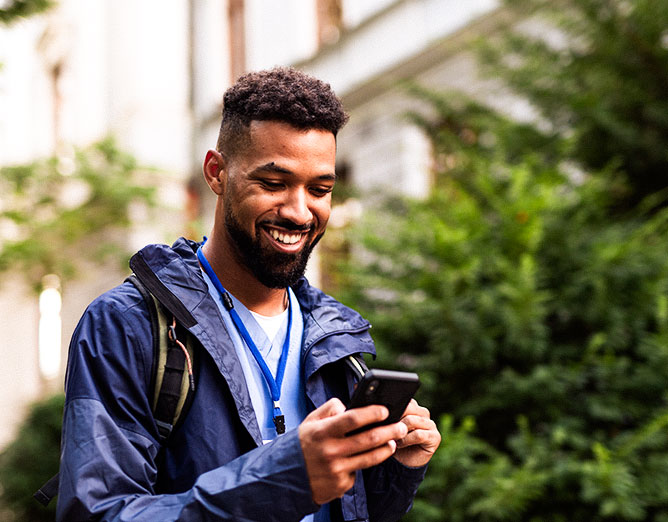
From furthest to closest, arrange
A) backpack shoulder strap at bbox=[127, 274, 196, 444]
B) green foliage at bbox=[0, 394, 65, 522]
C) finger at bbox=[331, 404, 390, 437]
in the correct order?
green foliage at bbox=[0, 394, 65, 522] < backpack shoulder strap at bbox=[127, 274, 196, 444] < finger at bbox=[331, 404, 390, 437]

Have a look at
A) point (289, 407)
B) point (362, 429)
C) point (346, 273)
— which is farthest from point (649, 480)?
point (362, 429)

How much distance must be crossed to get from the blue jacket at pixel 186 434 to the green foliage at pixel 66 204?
10.2m

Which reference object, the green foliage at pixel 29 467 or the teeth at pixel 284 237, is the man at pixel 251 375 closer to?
the teeth at pixel 284 237

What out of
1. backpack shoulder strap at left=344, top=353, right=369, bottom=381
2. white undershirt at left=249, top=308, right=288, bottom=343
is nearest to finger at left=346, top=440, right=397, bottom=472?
backpack shoulder strap at left=344, top=353, right=369, bottom=381

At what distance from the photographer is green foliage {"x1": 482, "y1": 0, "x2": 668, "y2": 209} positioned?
19.4ft

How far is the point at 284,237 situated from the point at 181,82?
1576 centimetres

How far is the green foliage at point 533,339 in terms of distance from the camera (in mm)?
4602

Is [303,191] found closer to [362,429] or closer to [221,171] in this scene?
[221,171]

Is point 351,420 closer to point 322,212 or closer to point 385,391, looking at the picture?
point 385,391

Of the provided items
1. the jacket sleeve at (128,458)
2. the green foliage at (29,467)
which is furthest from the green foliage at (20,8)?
the green foliage at (29,467)

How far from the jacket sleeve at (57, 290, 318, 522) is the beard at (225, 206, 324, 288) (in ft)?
1.14

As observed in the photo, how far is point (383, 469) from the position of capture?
7.35ft

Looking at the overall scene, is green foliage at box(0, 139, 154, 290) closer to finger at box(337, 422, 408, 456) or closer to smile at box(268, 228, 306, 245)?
smile at box(268, 228, 306, 245)

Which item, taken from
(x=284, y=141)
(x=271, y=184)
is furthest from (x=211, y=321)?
(x=284, y=141)
